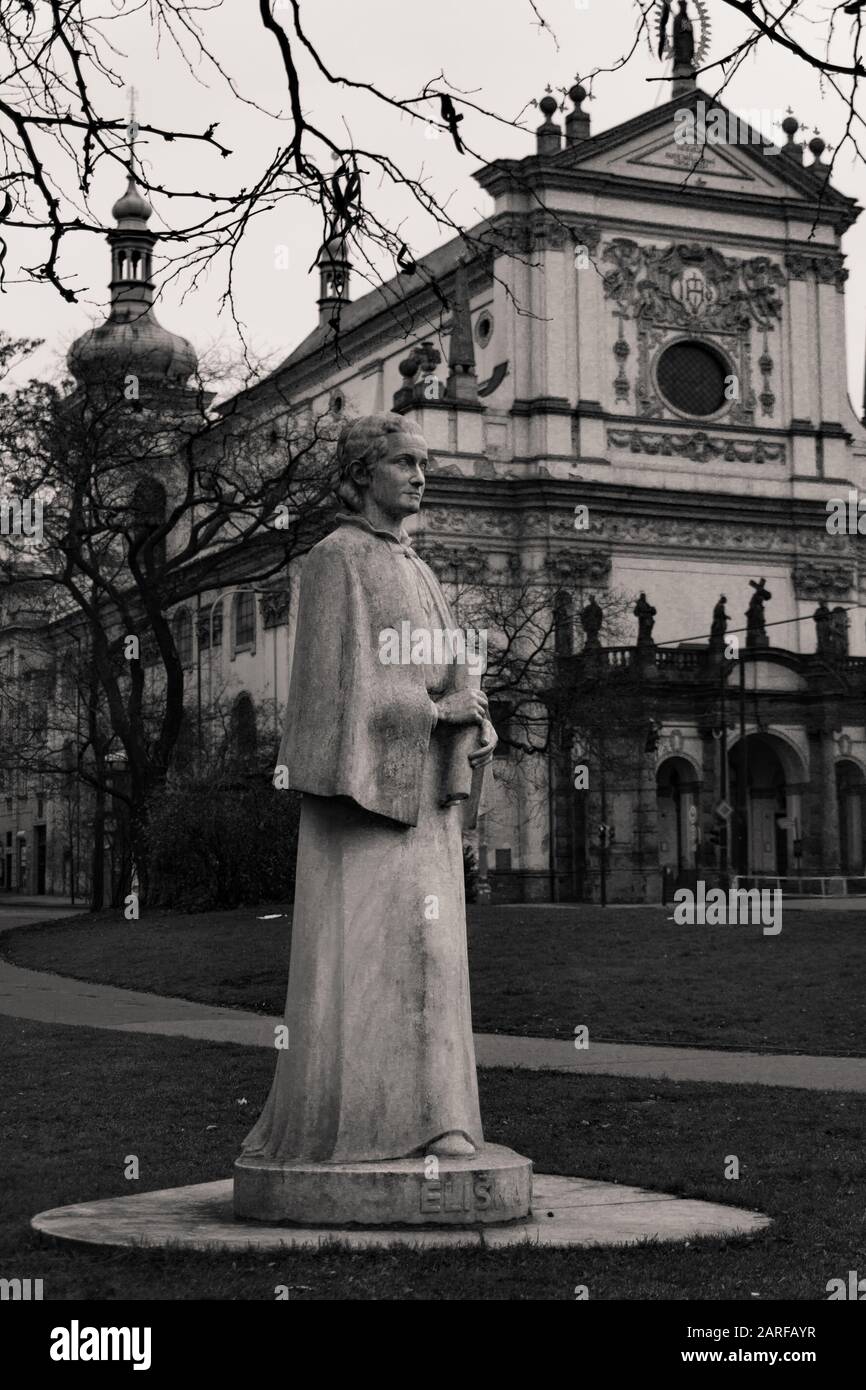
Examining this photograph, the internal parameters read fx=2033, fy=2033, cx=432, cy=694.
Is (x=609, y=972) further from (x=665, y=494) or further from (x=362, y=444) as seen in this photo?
(x=665, y=494)

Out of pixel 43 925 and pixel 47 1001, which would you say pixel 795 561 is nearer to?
pixel 43 925

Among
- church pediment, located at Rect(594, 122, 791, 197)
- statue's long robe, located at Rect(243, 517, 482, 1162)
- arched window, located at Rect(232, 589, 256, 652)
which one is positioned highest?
church pediment, located at Rect(594, 122, 791, 197)

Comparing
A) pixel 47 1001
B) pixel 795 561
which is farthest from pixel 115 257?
pixel 47 1001

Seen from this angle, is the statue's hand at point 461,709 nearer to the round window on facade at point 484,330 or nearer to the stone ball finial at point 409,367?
the stone ball finial at point 409,367

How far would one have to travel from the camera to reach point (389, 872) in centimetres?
798

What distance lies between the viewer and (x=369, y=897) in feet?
26.0

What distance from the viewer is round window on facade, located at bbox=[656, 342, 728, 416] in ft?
188

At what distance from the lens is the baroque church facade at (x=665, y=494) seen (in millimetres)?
49781

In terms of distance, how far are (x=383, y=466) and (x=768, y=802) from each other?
46192mm

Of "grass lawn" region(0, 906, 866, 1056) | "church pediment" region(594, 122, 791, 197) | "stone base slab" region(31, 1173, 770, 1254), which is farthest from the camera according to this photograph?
"church pediment" region(594, 122, 791, 197)

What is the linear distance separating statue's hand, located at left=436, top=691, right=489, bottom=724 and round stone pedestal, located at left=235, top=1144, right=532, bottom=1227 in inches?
67.8

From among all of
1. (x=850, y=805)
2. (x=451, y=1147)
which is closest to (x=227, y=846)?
(x=850, y=805)

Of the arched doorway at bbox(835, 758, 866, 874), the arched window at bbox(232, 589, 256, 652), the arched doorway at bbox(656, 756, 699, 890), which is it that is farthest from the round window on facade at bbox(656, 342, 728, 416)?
the arched window at bbox(232, 589, 256, 652)

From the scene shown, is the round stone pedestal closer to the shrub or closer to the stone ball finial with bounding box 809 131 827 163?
the shrub
